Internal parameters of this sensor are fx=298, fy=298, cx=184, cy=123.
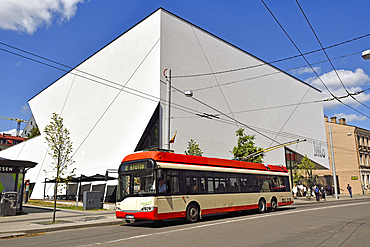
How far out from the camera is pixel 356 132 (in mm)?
54938

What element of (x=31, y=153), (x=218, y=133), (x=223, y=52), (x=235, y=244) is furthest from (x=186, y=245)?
(x=31, y=153)

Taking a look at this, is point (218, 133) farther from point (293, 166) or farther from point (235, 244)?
point (235, 244)

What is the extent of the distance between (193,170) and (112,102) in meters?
20.2

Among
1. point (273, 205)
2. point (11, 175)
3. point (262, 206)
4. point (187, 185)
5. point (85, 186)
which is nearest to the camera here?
point (187, 185)

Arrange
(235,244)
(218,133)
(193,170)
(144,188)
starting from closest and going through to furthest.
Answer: (235,244) < (144,188) < (193,170) < (218,133)

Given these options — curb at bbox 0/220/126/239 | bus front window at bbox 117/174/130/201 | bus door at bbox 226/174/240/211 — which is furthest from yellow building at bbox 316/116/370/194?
curb at bbox 0/220/126/239

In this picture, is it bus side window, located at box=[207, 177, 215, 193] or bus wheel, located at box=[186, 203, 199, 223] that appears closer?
bus wheel, located at box=[186, 203, 199, 223]

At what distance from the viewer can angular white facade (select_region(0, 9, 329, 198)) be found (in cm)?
2747

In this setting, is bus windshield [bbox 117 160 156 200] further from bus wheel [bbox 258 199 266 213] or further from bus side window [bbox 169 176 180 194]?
bus wheel [bbox 258 199 266 213]

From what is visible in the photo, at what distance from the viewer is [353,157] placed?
177 feet

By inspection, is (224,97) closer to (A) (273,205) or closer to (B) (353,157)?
(A) (273,205)

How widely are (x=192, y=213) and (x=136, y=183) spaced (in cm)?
283

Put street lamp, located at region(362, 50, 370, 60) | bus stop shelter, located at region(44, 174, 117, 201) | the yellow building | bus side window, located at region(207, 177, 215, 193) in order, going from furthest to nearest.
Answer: the yellow building → bus stop shelter, located at region(44, 174, 117, 201) → bus side window, located at region(207, 177, 215, 193) → street lamp, located at region(362, 50, 370, 60)

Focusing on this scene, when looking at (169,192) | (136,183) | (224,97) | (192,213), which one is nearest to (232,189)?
(192,213)
